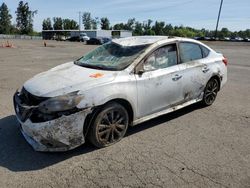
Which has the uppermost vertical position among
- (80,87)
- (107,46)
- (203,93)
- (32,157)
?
(107,46)

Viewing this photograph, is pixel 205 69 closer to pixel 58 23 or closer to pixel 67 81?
pixel 67 81

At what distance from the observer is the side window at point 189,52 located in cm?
526

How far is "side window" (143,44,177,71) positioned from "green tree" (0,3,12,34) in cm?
11078

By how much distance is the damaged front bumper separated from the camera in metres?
3.55

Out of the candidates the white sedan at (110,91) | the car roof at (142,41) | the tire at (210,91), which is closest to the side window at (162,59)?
the white sedan at (110,91)

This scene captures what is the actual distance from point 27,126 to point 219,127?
3.30m

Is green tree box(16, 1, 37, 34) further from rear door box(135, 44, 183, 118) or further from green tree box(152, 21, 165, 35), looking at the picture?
rear door box(135, 44, 183, 118)

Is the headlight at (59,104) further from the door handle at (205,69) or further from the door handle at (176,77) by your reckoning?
the door handle at (205,69)

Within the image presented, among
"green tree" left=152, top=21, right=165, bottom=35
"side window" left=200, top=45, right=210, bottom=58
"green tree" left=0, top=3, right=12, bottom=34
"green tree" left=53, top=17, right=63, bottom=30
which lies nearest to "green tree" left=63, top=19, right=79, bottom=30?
"green tree" left=53, top=17, right=63, bottom=30

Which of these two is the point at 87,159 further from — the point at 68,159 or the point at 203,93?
the point at 203,93

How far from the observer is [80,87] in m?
3.77

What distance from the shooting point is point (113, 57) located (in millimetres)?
4742

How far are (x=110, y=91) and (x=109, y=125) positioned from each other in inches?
20.9

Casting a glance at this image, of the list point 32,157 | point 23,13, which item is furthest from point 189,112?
point 23,13
